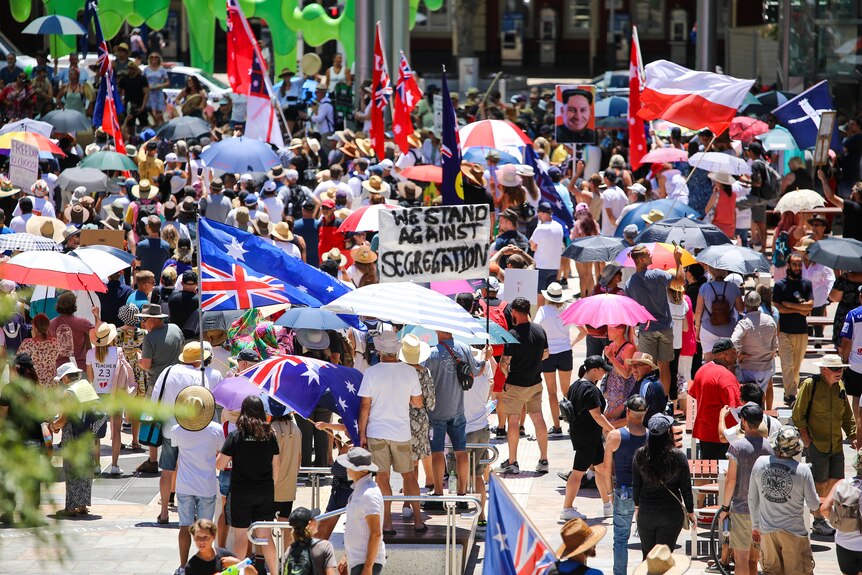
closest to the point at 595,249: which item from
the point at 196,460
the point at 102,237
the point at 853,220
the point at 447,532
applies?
the point at 853,220

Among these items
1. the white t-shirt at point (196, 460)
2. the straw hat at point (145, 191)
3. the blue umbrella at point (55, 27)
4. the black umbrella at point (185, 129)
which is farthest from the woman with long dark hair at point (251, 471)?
the blue umbrella at point (55, 27)

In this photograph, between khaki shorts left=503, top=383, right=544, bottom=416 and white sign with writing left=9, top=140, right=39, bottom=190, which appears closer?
khaki shorts left=503, top=383, right=544, bottom=416

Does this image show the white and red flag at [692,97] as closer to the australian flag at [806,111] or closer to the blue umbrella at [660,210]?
the blue umbrella at [660,210]

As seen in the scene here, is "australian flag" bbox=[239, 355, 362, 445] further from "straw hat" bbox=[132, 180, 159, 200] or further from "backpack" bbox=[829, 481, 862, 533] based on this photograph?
"straw hat" bbox=[132, 180, 159, 200]

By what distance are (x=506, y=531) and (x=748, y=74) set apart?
35.5 m

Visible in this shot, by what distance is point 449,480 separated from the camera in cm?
1133

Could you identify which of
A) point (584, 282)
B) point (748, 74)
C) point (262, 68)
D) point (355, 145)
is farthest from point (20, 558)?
point (748, 74)

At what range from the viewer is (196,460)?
10.2m

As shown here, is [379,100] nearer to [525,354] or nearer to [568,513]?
[525,354]

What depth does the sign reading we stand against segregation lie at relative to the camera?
11.2 metres

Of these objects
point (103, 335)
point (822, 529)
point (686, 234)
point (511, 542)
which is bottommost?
point (822, 529)

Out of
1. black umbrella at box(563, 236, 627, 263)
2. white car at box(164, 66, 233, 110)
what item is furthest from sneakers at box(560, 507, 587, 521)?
white car at box(164, 66, 233, 110)

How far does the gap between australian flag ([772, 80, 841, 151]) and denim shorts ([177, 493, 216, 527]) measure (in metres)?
12.7

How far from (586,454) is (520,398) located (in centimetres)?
121
